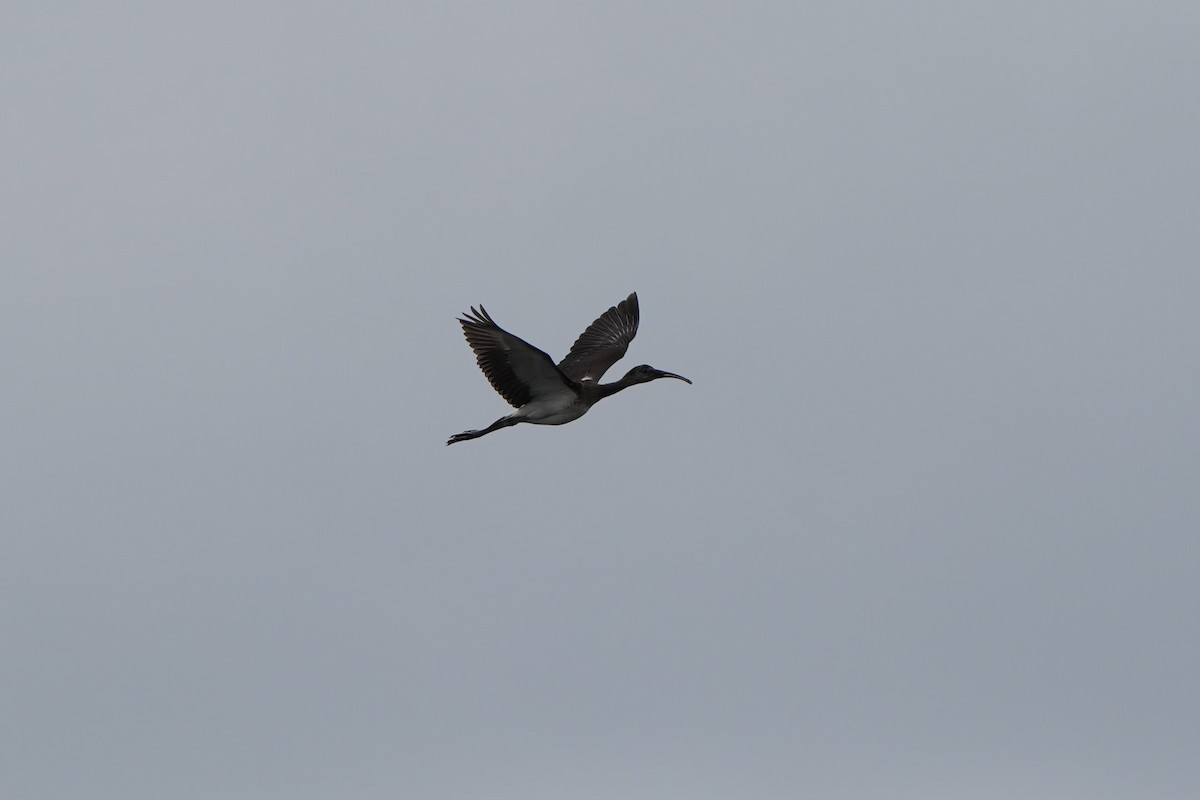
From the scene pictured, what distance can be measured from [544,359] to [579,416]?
2789 mm

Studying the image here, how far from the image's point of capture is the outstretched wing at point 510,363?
2666cm

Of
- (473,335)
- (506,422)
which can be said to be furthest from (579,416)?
(473,335)

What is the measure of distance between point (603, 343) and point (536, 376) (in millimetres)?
6020

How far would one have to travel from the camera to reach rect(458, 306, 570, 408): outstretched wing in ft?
87.5

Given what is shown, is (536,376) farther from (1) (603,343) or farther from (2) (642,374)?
(1) (603,343)

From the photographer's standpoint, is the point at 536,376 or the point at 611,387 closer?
the point at 536,376

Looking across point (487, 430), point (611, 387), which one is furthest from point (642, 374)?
point (487, 430)

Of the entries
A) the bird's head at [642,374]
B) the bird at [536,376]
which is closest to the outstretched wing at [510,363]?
the bird at [536,376]

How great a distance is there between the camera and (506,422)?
29.0 meters

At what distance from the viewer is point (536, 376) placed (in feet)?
91.6

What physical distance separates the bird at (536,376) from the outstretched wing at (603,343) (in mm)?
20

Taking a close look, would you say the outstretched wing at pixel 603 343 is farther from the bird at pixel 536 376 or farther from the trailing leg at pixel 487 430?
the trailing leg at pixel 487 430

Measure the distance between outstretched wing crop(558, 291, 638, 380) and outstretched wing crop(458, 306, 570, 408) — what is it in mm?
3734

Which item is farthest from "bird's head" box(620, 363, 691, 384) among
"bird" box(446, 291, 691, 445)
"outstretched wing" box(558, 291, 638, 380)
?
"outstretched wing" box(558, 291, 638, 380)
